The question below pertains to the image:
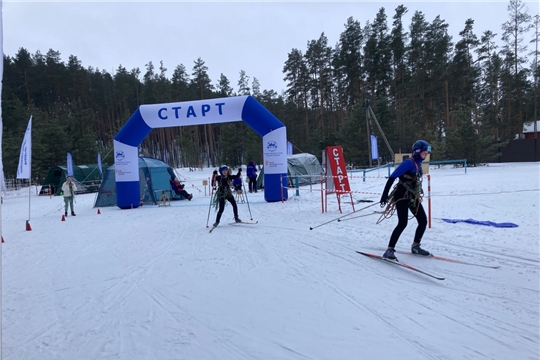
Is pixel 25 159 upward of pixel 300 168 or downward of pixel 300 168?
upward

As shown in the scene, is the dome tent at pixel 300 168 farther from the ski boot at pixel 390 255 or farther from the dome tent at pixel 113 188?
the ski boot at pixel 390 255

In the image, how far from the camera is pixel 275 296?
4582mm

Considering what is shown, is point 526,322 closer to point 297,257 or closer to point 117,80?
point 297,257

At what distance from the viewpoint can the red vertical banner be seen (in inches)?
461

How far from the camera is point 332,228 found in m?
8.93

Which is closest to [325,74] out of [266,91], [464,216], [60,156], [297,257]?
[266,91]

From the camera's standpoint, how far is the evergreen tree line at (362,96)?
3306 centimetres

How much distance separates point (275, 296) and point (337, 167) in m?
7.81

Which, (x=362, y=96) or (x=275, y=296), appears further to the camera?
(x=362, y=96)

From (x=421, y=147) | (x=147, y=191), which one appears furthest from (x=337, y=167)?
(x=147, y=191)

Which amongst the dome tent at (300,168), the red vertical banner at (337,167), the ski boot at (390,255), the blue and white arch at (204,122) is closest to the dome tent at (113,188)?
the blue and white arch at (204,122)

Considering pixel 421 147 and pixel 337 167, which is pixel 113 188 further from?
pixel 421 147

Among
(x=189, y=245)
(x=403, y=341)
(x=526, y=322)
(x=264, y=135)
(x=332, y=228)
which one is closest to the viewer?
(x=403, y=341)

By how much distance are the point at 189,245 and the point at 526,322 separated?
19.5ft
